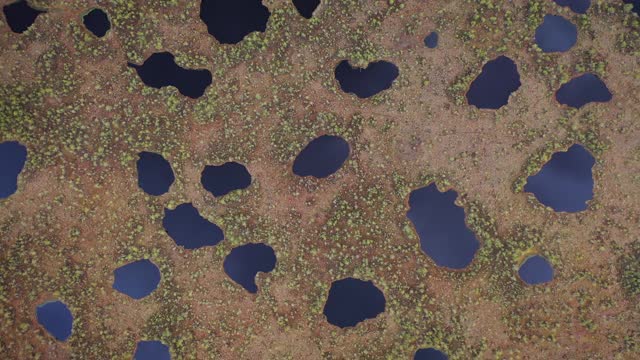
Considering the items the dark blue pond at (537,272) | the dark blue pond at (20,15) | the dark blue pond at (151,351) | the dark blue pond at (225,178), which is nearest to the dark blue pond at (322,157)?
the dark blue pond at (225,178)

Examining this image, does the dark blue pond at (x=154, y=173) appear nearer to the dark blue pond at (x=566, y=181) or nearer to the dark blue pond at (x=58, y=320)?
the dark blue pond at (x=58, y=320)

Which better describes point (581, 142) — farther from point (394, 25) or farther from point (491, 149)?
point (394, 25)

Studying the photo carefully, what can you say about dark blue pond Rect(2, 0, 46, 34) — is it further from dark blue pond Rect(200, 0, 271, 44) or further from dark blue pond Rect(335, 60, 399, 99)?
dark blue pond Rect(335, 60, 399, 99)

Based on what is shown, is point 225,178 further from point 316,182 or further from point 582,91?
point 582,91

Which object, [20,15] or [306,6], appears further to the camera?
[306,6]

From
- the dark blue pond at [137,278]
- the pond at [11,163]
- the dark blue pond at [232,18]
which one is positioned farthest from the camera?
the dark blue pond at [232,18]

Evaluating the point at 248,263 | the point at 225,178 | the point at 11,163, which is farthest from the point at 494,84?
the point at 11,163
